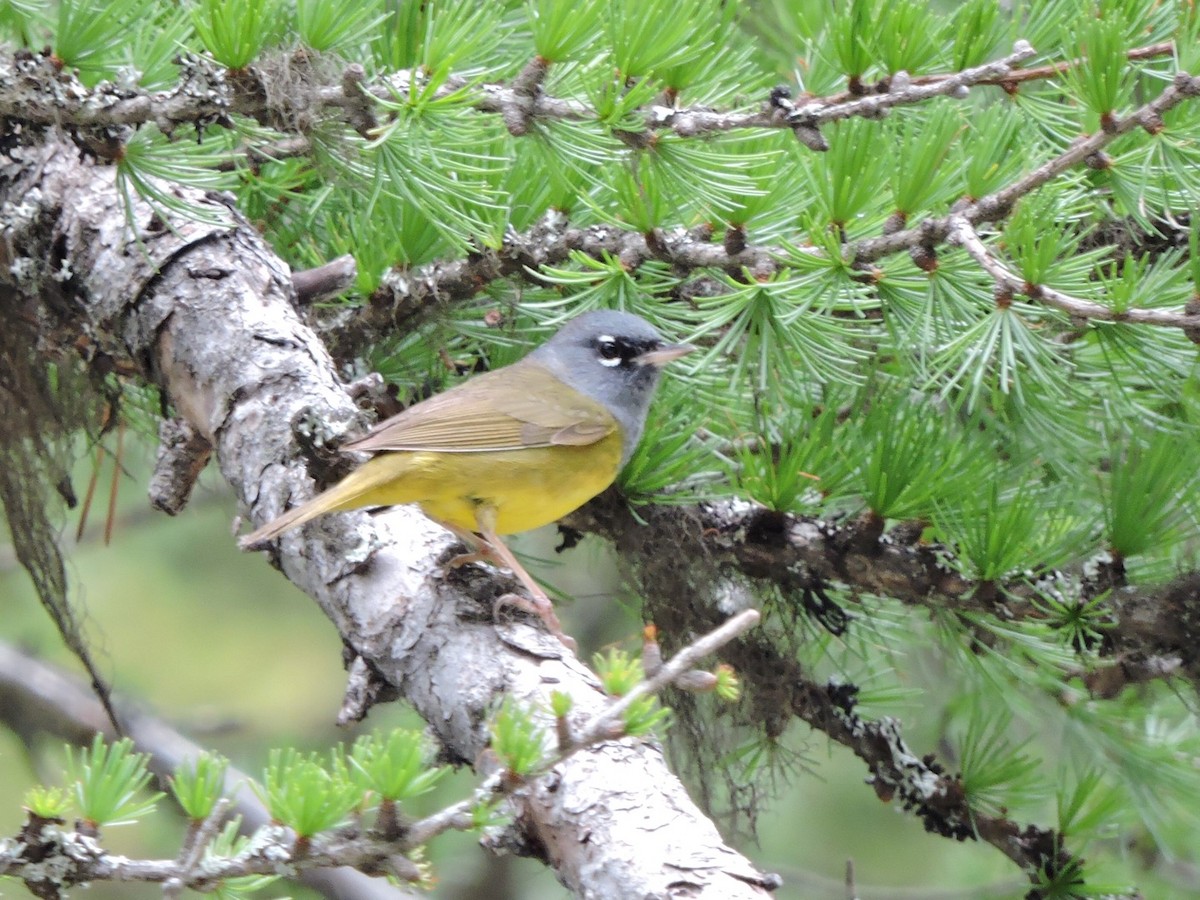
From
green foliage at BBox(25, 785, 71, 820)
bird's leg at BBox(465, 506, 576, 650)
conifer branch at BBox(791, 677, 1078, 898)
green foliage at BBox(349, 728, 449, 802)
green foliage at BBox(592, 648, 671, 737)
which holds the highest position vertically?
green foliage at BBox(592, 648, 671, 737)

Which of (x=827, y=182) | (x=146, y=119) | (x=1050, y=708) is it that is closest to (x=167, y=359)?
(x=146, y=119)

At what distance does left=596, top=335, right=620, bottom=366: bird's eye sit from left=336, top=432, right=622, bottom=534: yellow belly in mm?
452

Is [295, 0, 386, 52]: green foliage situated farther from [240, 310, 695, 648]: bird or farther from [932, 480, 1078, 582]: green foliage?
[932, 480, 1078, 582]: green foliage

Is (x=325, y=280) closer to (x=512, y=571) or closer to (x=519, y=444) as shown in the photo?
(x=519, y=444)

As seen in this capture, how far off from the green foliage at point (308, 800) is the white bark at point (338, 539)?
0.39 meters

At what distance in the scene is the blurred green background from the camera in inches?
225

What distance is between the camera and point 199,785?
1.74 metres

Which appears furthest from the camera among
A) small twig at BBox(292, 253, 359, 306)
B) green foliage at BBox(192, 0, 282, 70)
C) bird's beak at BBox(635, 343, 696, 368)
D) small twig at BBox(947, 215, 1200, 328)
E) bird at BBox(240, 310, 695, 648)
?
bird's beak at BBox(635, 343, 696, 368)

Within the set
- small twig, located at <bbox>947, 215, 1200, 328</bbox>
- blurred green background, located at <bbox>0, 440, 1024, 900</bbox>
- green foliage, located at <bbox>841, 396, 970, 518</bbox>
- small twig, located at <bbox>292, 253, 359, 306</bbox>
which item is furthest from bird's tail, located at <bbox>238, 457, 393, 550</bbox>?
blurred green background, located at <bbox>0, 440, 1024, 900</bbox>

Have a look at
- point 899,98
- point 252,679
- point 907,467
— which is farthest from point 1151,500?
point 252,679

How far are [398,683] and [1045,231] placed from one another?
1572 millimetres

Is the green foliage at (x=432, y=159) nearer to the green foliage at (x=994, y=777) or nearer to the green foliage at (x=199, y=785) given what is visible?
the green foliage at (x=199, y=785)

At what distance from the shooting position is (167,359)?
2.93 m

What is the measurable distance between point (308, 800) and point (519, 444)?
5.72 feet
